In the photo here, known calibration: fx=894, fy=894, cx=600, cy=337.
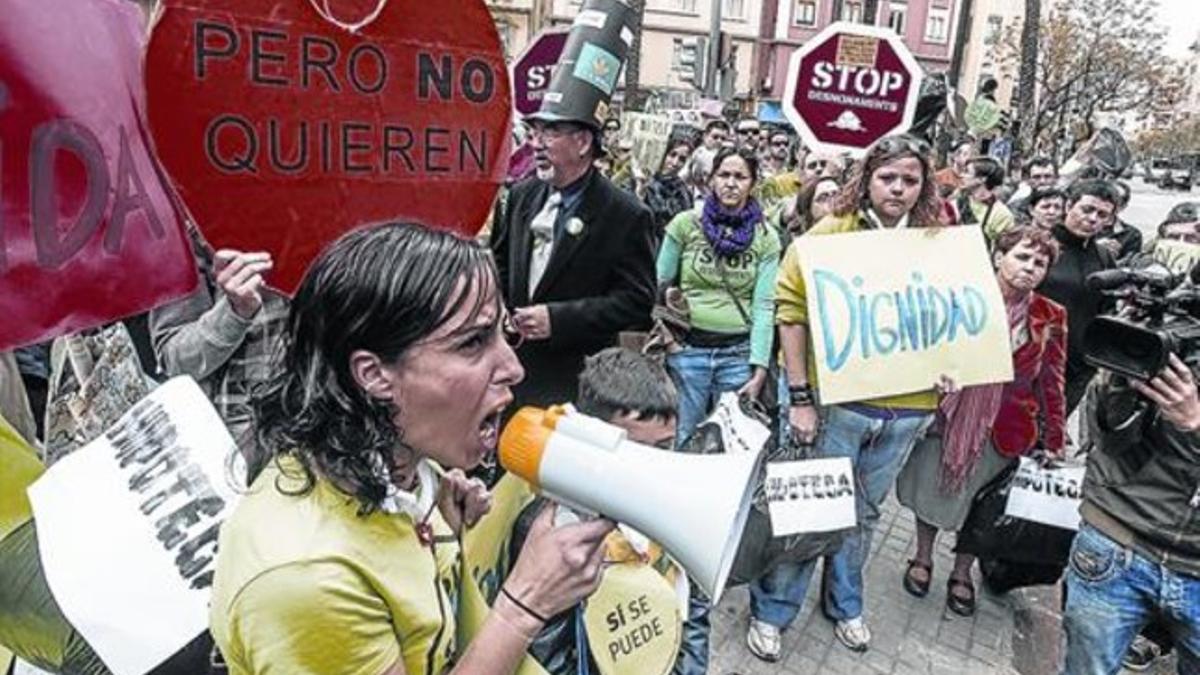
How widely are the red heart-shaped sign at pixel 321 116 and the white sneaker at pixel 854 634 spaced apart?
2482 mm

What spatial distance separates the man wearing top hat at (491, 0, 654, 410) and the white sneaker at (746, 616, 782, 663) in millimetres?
1226

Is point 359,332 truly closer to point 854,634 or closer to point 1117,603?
point 1117,603

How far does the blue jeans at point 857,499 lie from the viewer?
3328mm

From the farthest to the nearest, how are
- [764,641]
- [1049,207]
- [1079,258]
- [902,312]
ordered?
1. [1049,207]
2. [1079,258]
3. [764,641]
4. [902,312]

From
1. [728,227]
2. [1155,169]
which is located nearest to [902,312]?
[728,227]

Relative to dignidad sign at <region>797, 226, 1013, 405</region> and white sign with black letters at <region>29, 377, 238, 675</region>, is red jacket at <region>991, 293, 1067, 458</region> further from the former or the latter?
white sign with black letters at <region>29, 377, 238, 675</region>

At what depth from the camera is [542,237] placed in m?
3.07

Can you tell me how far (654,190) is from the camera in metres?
7.59

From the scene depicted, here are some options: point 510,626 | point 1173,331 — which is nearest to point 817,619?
point 1173,331

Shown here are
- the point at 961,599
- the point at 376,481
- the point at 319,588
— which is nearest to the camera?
the point at 319,588

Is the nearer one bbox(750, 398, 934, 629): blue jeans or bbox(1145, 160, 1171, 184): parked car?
bbox(750, 398, 934, 629): blue jeans

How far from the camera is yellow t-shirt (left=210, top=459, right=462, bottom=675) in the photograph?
3.55 feet

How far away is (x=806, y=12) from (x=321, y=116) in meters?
46.6

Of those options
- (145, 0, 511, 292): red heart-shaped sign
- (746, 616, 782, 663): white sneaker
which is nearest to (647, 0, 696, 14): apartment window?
(746, 616, 782, 663): white sneaker
